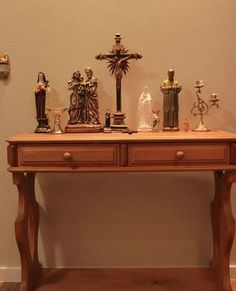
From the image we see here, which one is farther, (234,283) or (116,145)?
(234,283)

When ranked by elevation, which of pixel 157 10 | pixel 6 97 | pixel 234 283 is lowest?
pixel 234 283

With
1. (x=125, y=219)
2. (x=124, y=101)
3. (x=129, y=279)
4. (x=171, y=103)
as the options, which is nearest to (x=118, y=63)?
(x=124, y=101)

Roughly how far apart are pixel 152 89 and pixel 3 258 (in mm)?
1336

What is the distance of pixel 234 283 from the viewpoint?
76.9 inches

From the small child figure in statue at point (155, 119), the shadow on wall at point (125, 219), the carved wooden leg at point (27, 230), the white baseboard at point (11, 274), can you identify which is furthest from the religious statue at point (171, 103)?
the white baseboard at point (11, 274)

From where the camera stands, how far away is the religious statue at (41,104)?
180 centimetres

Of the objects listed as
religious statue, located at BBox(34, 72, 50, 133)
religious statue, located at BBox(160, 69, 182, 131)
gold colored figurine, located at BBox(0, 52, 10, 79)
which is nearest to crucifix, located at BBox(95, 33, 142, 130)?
religious statue, located at BBox(160, 69, 182, 131)

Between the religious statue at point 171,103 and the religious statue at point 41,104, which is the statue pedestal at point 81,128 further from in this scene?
the religious statue at point 171,103

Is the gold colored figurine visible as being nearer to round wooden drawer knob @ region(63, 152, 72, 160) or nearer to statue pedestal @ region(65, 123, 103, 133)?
statue pedestal @ region(65, 123, 103, 133)

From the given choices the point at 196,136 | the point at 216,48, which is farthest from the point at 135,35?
the point at 196,136

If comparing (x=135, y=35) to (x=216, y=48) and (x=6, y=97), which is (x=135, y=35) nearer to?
(x=216, y=48)

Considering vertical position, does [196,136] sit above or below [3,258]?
above

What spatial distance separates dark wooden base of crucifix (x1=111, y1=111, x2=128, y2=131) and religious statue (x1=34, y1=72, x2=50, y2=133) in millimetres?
353

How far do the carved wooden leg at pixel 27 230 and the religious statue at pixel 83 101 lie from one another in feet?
1.30
